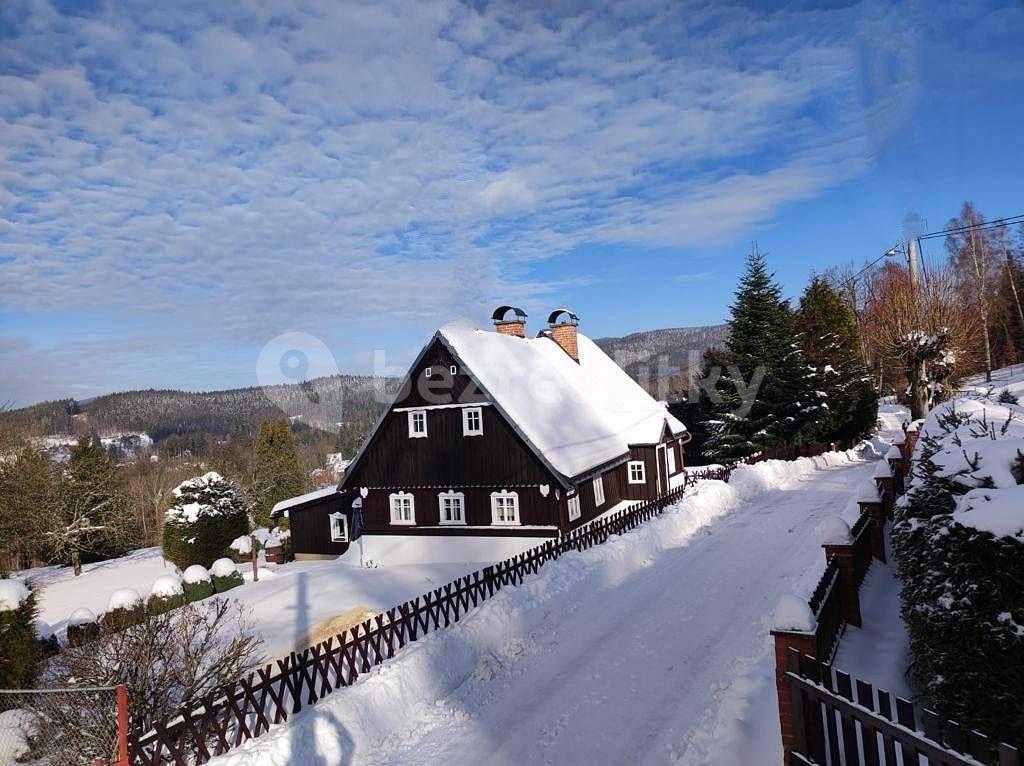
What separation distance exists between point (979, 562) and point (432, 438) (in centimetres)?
1999

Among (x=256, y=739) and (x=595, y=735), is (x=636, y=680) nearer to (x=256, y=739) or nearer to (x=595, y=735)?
(x=595, y=735)

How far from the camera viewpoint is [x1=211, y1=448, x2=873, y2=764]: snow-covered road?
793 centimetres

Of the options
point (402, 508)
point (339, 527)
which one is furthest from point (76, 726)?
point (339, 527)

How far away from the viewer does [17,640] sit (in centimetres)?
1497

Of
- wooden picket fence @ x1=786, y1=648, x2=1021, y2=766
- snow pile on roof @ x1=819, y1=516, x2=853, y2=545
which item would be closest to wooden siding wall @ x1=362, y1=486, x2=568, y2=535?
snow pile on roof @ x1=819, y1=516, x2=853, y2=545

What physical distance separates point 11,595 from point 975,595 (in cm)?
1957

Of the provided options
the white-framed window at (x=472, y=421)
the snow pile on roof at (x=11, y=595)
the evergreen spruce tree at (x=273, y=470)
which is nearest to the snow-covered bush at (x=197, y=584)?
the snow pile on roof at (x=11, y=595)

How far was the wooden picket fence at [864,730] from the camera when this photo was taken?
135 inches

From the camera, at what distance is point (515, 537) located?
22.5 metres

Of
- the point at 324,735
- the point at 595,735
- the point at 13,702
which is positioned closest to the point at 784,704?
the point at 595,735

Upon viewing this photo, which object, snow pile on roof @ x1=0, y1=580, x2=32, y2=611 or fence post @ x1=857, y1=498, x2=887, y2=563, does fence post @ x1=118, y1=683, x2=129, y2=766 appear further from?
fence post @ x1=857, y1=498, x2=887, y2=563

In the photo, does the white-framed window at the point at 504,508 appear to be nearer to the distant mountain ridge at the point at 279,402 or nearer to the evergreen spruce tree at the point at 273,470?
→ the distant mountain ridge at the point at 279,402

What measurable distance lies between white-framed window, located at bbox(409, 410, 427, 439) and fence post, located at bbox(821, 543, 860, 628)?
664 inches

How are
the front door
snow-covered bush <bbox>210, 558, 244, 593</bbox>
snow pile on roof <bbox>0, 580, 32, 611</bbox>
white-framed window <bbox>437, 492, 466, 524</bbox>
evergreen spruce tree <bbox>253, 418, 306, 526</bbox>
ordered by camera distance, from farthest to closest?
evergreen spruce tree <bbox>253, 418, 306, 526</bbox> < the front door < snow-covered bush <bbox>210, 558, 244, 593</bbox> < white-framed window <bbox>437, 492, 466, 524</bbox> < snow pile on roof <bbox>0, 580, 32, 611</bbox>
